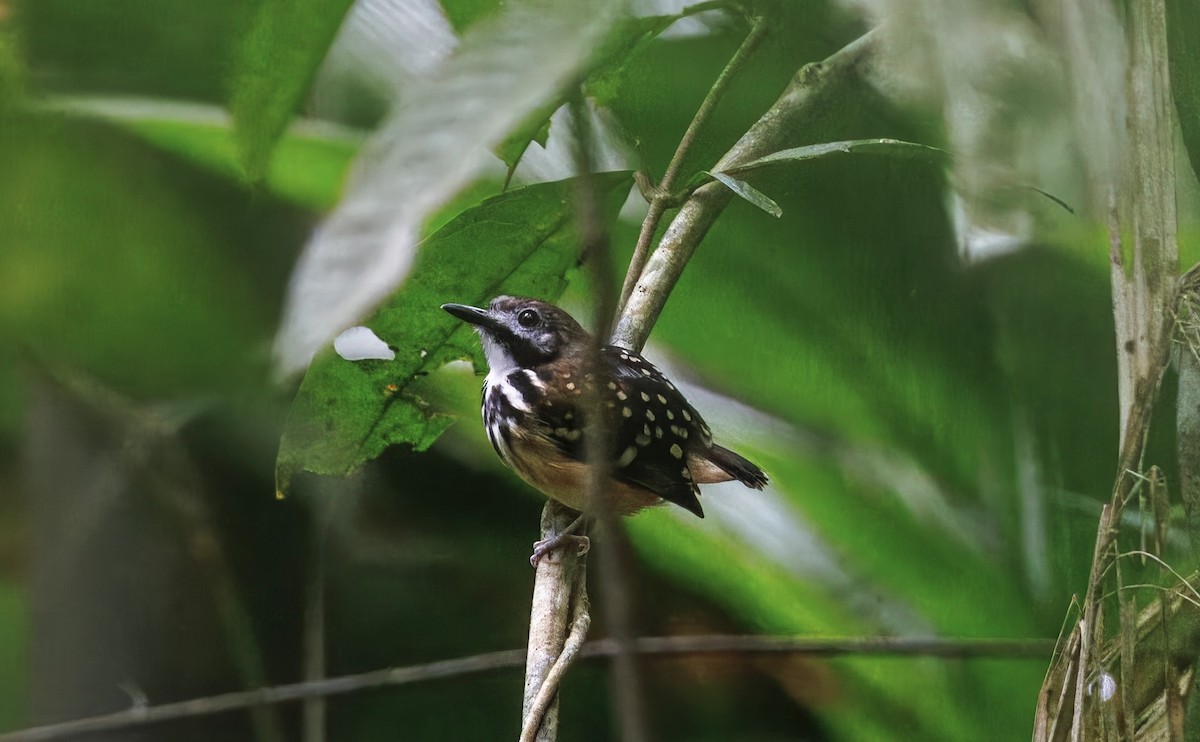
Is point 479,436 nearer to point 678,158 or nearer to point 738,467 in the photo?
point 738,467

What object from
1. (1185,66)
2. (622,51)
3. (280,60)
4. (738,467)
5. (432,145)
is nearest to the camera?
(432,145)

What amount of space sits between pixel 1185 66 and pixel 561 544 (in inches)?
45.2

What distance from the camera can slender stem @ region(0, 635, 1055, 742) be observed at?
121cm

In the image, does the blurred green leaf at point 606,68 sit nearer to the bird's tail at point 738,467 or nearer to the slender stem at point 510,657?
the bird's tail at point 738,467

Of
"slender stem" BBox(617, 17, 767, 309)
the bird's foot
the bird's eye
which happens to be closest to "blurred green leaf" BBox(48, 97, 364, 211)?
the bird's eye

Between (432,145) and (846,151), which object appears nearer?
(432,145)

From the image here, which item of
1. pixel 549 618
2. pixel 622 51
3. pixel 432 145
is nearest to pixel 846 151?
pixel 622 51

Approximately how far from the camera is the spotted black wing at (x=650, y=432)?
1.20 m

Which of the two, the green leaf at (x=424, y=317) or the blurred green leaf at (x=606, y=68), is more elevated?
the blurred green leaf at (x=606, y=68)

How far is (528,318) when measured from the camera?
49.8 inches

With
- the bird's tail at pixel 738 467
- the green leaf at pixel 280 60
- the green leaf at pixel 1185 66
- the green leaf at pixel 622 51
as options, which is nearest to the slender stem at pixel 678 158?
the green leaf at pixel 622 51

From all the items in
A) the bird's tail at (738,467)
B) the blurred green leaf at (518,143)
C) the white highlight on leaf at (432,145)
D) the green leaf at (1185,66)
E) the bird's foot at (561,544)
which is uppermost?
the green leaf at (1185,66)

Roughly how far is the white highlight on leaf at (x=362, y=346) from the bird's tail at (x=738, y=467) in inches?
17.0

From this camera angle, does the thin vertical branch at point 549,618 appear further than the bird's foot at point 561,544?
No
